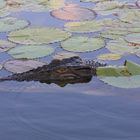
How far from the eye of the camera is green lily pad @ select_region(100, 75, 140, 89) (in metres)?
2.28

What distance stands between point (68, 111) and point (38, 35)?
1.09 meters

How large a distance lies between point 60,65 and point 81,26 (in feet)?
2.65

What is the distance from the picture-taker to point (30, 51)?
283 centimetres

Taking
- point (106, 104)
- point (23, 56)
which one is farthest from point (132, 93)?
point (23, 56)

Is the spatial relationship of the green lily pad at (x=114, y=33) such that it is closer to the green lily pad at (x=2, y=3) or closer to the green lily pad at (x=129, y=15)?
the green lily pad at (x=129, y=15)

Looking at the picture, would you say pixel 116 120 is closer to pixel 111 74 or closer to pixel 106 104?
pixel 106 104

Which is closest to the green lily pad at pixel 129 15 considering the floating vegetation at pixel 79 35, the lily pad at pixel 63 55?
the floating vegetation at pixel 79 35

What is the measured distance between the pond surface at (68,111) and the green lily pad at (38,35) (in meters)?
0.50

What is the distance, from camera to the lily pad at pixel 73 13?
343 centimetres

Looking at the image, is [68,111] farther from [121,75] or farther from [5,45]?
[5,45]

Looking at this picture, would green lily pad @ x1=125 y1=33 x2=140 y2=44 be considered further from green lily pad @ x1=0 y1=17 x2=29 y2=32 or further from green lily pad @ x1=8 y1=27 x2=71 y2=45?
green lily pad @ x1=0 y1=17 x2=29 y2=32

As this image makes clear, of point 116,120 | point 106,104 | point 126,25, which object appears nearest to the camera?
point 116,120

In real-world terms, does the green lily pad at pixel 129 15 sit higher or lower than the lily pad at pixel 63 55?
higher

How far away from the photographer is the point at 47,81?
96.6 inches
